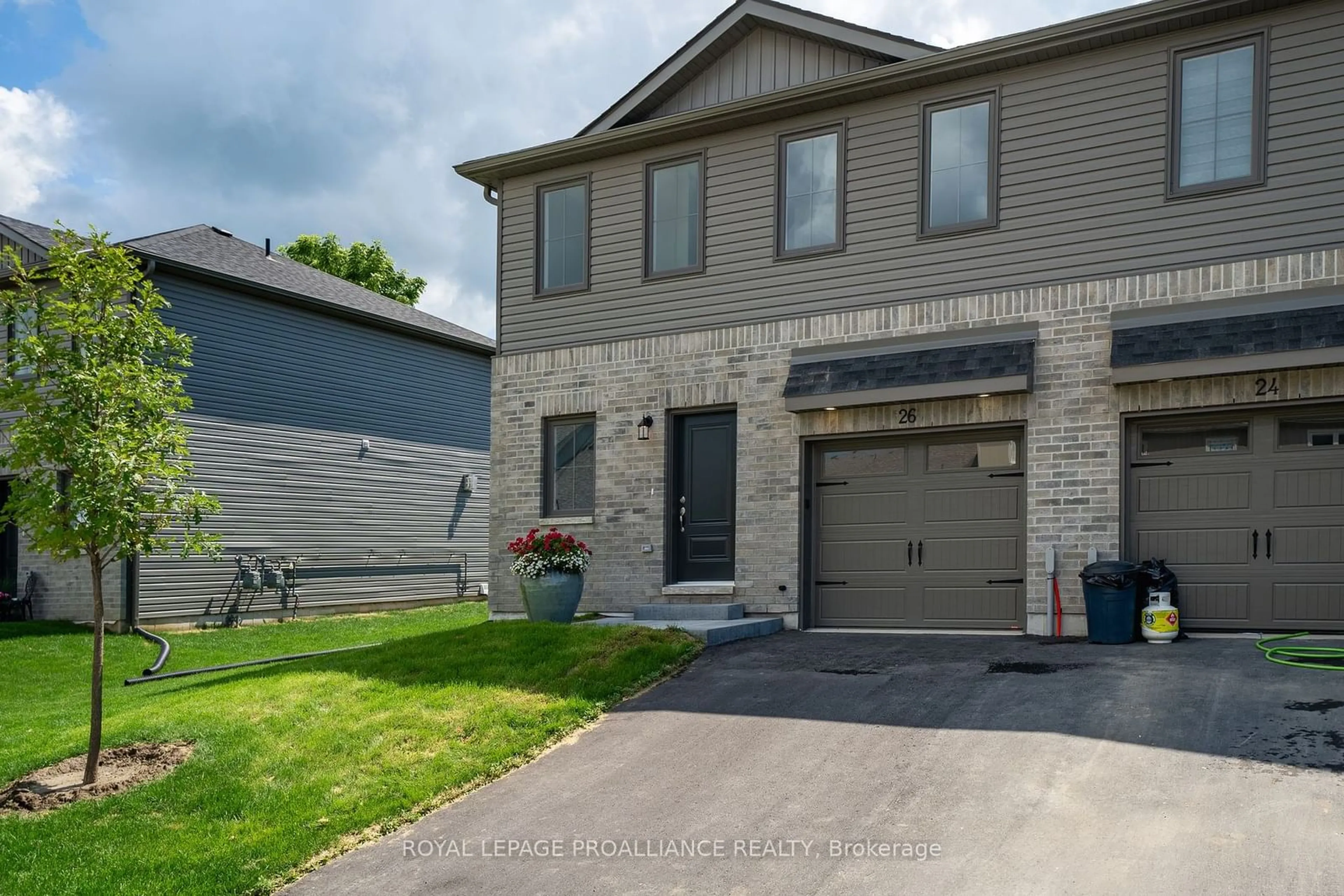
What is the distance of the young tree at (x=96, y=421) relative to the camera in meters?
8.40

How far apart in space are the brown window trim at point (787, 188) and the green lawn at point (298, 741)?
4.63 m

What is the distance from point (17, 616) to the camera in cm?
1831

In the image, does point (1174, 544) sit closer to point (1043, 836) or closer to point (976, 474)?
point (976, 474)

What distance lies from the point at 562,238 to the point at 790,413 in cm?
406

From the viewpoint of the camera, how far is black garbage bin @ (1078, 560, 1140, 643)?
1042 centimetres

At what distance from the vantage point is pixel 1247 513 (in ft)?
34.7

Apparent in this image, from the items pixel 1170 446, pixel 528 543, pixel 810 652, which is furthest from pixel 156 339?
pixel 1170 446

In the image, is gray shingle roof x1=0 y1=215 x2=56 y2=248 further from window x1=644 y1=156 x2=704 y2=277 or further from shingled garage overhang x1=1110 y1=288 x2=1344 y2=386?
shingled garage overhang x1=1110 y1=288 x2=1344 y2=386

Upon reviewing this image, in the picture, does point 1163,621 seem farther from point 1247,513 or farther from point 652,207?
point 652,207

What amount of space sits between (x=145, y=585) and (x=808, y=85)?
1201 centimetres

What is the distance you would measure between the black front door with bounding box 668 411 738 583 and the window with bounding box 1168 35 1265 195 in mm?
5372

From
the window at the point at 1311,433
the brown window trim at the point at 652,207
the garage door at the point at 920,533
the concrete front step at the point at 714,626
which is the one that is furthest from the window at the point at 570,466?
the window at the point at 1311,433

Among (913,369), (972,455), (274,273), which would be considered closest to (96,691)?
(913,369)

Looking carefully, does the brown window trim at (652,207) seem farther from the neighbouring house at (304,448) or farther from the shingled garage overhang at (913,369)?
the neighbouring house at (304,448)
